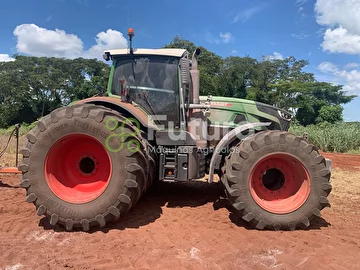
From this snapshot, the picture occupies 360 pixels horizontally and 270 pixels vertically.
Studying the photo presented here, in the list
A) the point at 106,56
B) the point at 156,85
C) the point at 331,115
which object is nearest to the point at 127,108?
the point at 156,85

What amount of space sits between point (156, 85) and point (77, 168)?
1.75 m

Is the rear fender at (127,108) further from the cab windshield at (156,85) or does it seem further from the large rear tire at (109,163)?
the large rear tire at (109,163)

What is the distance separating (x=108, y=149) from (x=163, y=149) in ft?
3.06

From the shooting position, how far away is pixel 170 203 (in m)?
5.11

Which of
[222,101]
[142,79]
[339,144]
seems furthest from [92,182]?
[339,144]

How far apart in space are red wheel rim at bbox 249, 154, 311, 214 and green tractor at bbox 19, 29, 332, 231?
14mm

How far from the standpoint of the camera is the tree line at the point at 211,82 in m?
32.0

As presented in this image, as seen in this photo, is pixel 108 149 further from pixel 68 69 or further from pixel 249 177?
pixel 68 69

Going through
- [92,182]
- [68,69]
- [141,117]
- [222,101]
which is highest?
[68,69]

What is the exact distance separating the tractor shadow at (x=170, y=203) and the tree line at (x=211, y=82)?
Answer: 23.8 meters

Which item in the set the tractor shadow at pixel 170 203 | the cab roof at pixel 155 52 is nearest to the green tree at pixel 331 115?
the tractor shadow at pixel 170 203

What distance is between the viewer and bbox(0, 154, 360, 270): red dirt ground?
3170 mm

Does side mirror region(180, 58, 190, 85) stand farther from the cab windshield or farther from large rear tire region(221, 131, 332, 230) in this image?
large rear tire region(221, 131, 332, 230)

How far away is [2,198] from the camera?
17.2 ft
